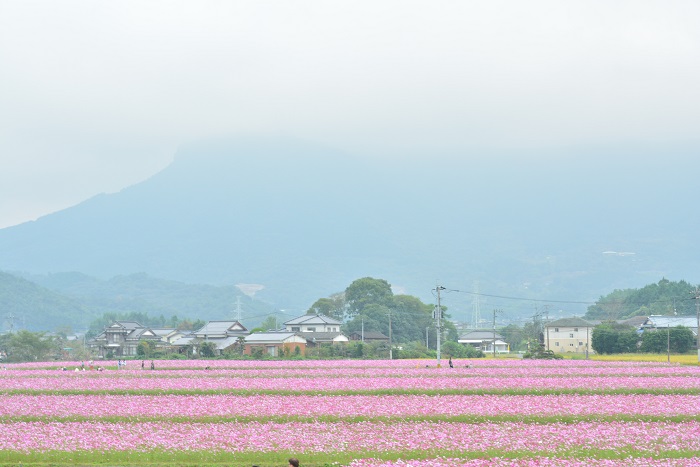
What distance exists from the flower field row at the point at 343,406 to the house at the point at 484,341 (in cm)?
9791

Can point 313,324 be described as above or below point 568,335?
above

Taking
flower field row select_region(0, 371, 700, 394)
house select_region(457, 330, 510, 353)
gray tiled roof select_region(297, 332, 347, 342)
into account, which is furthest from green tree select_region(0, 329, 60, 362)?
house select_region(457, 330, 510, 353)

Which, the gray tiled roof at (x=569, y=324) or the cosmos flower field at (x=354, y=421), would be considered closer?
the cosmos flower field at (x=354, y=421)

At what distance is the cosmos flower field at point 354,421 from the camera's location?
20.6 m

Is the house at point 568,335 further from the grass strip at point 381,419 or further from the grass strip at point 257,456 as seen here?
the grass strip at point 257,456

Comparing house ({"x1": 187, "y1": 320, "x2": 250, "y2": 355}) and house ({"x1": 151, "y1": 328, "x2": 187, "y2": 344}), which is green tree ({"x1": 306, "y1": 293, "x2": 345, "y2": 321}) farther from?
house ({"x1": 187, "y1": 320, "x2": 250, "y2": 355})

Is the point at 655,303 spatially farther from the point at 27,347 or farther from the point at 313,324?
the point at 27,347

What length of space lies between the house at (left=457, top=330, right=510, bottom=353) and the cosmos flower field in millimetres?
90775

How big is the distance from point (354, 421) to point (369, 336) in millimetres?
78620

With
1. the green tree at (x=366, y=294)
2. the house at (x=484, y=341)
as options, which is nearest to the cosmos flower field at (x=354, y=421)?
the green tree at (x=366, y=294)

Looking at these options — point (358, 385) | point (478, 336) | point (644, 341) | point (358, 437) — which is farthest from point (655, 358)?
point (478, 336)

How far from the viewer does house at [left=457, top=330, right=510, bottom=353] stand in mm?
133500

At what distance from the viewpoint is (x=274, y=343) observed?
8600cm

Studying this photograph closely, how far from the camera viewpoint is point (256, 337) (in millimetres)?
89062
